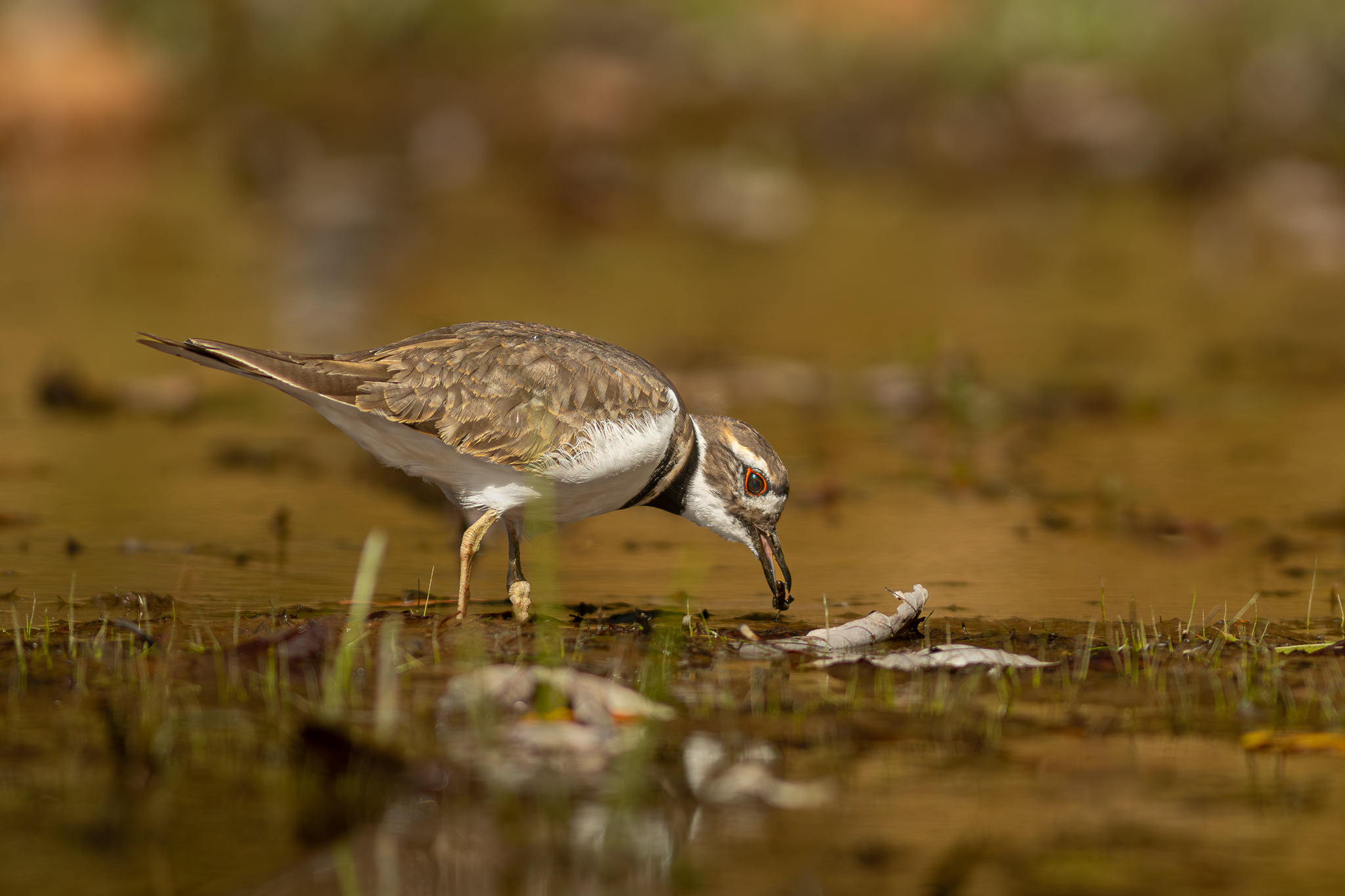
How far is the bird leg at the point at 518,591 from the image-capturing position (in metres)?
6.45

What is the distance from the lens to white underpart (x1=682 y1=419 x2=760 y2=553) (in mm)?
7172

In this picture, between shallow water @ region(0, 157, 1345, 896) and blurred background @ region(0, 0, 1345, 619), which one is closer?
shallow water @ region(0, 157, 1345, 896)

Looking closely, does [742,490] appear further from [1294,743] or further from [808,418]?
[808,418]

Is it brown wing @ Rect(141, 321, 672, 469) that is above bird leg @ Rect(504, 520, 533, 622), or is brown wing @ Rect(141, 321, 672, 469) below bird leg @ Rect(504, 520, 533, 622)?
above

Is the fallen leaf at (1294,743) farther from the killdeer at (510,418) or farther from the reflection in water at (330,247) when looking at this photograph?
the reflection in water at (330,247)

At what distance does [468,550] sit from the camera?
6.61 meters

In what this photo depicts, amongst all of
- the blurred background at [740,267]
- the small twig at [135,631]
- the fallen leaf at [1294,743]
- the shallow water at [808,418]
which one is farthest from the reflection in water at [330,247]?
the fallen leaf at [1294,743]

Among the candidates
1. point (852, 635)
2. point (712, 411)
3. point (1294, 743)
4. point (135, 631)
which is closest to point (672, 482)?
point (852, 635)

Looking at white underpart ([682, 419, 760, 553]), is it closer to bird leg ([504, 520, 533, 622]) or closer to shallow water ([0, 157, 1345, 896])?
shallow water ([0, 157, 1345, 896])

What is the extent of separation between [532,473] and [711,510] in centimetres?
97

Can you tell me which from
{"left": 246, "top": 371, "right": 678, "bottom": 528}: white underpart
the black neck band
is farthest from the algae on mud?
the black neck band

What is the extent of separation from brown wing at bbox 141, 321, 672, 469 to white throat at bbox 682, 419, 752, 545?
408 mm

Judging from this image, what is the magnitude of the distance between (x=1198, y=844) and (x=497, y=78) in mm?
22505

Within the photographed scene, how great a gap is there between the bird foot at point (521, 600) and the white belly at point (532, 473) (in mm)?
271
